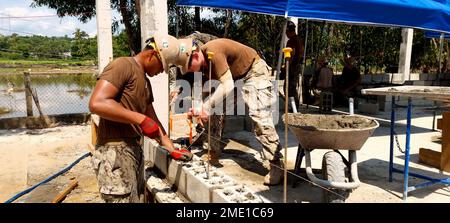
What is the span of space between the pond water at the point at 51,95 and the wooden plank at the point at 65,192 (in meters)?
4.90

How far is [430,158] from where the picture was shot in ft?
15.6

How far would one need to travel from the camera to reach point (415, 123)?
7734 mm

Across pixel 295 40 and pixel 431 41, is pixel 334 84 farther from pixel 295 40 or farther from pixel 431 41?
pixel 431 41

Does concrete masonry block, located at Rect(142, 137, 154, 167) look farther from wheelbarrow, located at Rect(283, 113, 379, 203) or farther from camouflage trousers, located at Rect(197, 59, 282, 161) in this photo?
wheelbarrow, located at Rect(283, 113, 379, 203)

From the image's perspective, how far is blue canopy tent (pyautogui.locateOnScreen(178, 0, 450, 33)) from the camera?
14.8ft

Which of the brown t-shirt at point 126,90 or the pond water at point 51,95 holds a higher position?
the brown t-shirt at point 126,90

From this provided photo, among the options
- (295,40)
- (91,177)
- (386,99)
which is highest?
(295,40)

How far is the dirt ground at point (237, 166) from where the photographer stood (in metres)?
3.81

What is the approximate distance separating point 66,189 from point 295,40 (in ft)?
14.6

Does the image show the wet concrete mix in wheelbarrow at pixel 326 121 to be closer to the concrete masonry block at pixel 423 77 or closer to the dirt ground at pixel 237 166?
Answer: the dirt ground at pixel 237 166

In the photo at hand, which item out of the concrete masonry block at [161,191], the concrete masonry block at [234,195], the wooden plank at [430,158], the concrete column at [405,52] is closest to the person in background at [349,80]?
the concrete column at [405,52]

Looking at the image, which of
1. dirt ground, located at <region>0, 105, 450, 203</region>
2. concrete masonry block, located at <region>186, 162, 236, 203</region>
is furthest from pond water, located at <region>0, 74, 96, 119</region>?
concrete masonry block, located at <region>186, 162, 236, 203</region>

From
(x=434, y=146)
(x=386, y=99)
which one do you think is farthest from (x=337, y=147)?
(x=386, y=99)

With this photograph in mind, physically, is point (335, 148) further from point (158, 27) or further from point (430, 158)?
point (158, 27)
